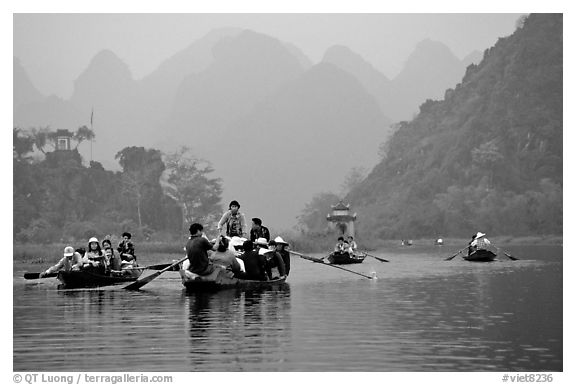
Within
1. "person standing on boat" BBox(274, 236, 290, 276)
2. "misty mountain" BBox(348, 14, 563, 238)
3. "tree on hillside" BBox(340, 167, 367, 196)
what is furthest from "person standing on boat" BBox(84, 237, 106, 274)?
"tree on hillside" BBox(340, 167, 367, 196)

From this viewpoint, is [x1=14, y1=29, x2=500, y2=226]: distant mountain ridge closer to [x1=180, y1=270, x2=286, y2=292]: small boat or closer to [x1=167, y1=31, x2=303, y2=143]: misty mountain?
[x1=167, y1=31, x2=303, y2=143]: misty mountain

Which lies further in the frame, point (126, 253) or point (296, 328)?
point (126, 253)

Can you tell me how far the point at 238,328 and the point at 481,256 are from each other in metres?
25.7

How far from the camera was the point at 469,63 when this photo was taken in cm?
12100

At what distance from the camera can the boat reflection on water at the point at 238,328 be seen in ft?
49.6

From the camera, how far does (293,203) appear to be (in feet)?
442

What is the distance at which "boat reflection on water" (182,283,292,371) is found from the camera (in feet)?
49.6

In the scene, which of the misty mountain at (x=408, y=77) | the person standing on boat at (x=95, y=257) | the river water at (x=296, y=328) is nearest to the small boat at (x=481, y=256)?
the river water at (x=296, y=328)

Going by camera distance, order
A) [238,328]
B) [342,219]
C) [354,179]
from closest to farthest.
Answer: [238,328], [342,219], [354,179]

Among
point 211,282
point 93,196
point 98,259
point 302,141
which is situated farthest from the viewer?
point 302,141

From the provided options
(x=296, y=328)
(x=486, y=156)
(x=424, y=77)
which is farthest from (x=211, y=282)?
(x=424, y=77)

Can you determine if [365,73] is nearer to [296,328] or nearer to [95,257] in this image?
[95,257]

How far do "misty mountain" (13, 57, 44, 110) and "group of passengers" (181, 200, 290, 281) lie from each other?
51403 mm
